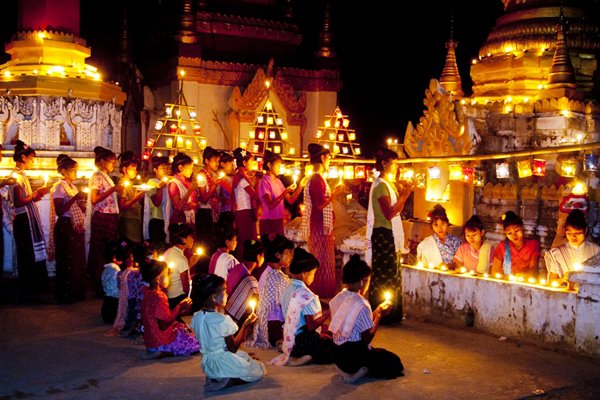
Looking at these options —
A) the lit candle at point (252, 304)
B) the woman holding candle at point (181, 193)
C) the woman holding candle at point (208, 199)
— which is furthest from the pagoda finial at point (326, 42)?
the lit candle at point (252, 304)

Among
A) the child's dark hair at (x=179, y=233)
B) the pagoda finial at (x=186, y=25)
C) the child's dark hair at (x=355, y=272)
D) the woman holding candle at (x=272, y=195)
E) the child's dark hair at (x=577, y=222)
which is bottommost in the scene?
the child's dark hair at (x=355, y=272)

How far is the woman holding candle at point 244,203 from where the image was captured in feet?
31.8

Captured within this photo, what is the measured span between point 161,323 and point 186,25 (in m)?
13.1

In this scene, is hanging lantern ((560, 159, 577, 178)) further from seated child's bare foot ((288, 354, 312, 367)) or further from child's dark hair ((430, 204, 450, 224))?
seated child's bare foot ((288, 354, 312, 367))

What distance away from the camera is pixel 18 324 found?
7.98m

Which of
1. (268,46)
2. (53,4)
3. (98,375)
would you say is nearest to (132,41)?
(268,46)

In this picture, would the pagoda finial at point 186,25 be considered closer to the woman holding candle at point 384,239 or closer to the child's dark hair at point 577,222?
the woman holding candle at point 384,239

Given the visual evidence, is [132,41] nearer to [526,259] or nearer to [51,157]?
[51,157]

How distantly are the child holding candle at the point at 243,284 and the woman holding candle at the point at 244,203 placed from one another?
2.33m

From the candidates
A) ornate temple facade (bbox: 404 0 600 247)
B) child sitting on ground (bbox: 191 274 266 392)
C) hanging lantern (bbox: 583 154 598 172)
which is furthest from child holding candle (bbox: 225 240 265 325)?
ornate temple facade (bbox: 404 0 600 247)

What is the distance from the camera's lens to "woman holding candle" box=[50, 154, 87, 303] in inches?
364

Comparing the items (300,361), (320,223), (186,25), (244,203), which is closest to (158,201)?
(244,203)

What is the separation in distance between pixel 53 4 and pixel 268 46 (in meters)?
8.38

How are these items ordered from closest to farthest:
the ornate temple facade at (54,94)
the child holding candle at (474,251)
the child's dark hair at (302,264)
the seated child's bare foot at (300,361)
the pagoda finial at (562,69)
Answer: the seated child's bare foot at (300,361), the child's dark hair at (302,264), the child holding candle at (474,251), the ornate temple facade at (54,94), the pagoda finial at (562,69)
